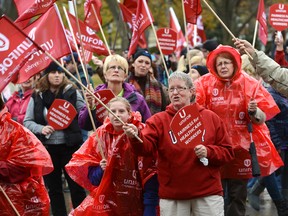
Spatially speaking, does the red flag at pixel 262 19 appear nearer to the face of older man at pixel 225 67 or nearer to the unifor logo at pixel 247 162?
the face of older man at pixel 225 67

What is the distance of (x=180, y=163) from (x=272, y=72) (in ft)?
3.57

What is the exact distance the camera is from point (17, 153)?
698cm

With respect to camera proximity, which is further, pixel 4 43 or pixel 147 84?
pixel 147 84

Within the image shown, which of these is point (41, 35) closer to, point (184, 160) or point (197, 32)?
point (184, 160)

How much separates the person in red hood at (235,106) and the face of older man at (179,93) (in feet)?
4.52

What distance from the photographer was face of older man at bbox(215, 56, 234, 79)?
27.5 ft

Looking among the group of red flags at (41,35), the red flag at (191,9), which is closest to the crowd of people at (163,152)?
the group of red flags at (41,35)

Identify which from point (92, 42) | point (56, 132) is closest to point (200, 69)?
point (92, 42)

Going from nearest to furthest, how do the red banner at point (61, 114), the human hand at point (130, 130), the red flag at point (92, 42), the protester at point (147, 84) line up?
the human hand at point (130, 130) < the red banner at point (61, 114) < the protester at point (147, 84) < the red flag at point (92, 42)

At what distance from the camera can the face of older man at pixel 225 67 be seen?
27.5 ft

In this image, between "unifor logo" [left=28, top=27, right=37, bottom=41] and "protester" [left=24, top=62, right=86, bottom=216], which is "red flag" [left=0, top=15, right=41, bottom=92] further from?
"protester" [left=24, top=62, right=86, bottom=216]

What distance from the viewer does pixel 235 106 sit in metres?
8.34

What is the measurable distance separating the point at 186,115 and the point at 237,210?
223 centimetres

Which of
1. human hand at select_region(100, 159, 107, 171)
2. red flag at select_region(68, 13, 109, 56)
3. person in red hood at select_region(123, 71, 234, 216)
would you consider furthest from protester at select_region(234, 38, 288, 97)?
red flag at select_region(68, 13, 109, 56)
